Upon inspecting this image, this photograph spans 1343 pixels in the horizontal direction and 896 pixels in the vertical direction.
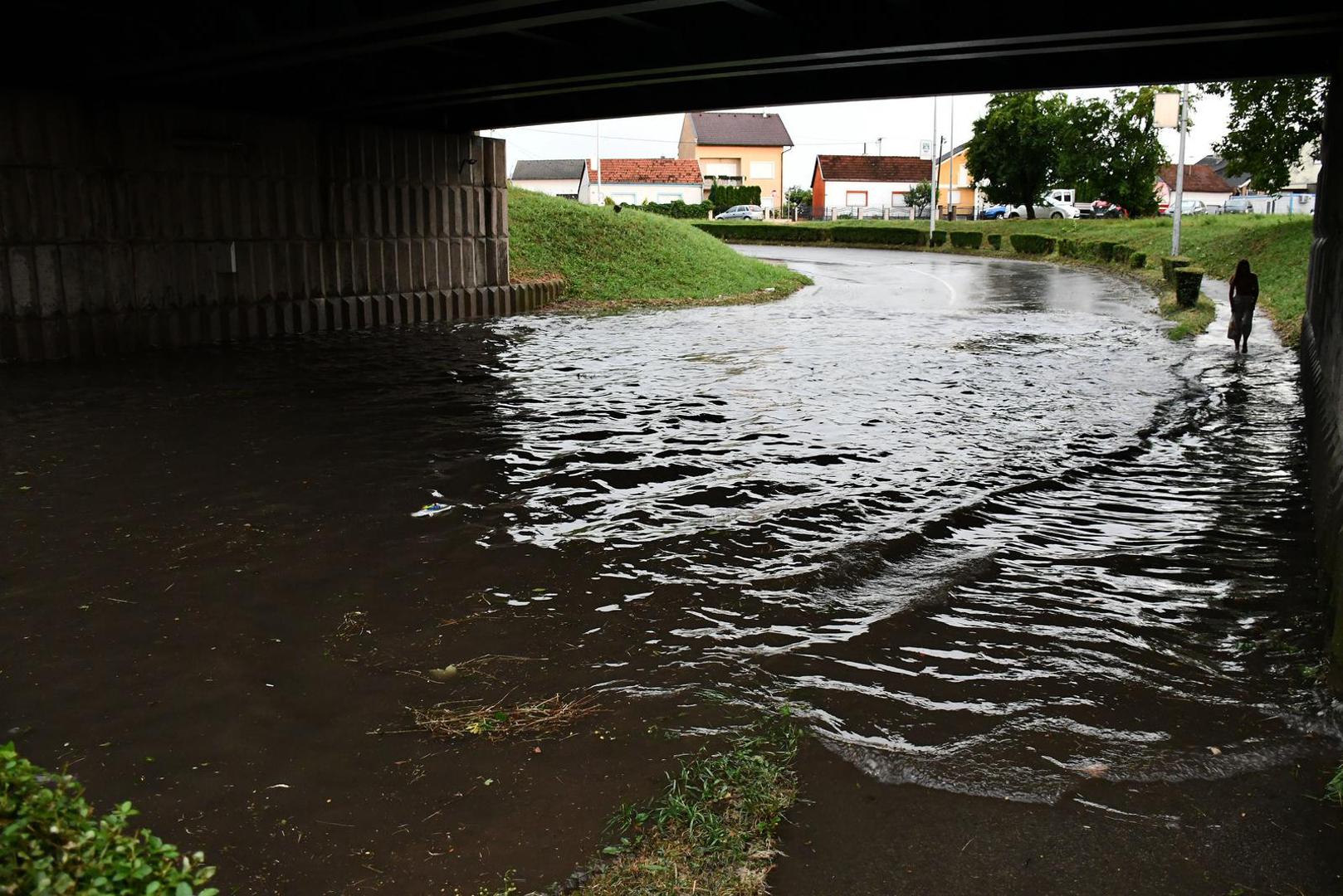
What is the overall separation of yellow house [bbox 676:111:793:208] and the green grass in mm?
51736

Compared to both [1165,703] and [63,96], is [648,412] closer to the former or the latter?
[1165,703]

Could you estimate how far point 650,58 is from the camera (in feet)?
54.6

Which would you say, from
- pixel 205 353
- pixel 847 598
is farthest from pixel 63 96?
pixel 847 598

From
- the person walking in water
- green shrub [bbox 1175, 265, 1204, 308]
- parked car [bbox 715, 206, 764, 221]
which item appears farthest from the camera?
parked car [bbox 715, 206, 764, 221]

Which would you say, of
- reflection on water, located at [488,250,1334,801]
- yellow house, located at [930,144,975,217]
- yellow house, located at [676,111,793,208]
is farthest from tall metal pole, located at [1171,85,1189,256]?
yellow house, located at [676,111,793,208]

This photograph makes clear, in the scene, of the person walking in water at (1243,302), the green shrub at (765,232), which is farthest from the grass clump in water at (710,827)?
the green shrub at (765,232)

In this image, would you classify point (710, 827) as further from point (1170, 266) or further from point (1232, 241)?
point (1232, 241)

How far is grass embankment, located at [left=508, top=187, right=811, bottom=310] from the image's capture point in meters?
30.4

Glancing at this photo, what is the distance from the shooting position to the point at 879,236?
61219mm

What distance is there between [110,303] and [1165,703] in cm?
1869

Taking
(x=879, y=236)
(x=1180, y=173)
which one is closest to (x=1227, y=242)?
(x=1180, y=173)

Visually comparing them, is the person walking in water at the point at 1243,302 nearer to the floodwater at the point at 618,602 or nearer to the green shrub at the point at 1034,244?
the floodwater at the point at 618,602

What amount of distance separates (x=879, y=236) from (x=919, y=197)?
113ft

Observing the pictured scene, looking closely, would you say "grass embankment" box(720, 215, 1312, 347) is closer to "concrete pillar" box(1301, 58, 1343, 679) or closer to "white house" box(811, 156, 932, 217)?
"concrete pillar" box(1301, 58, 1343, 679)
